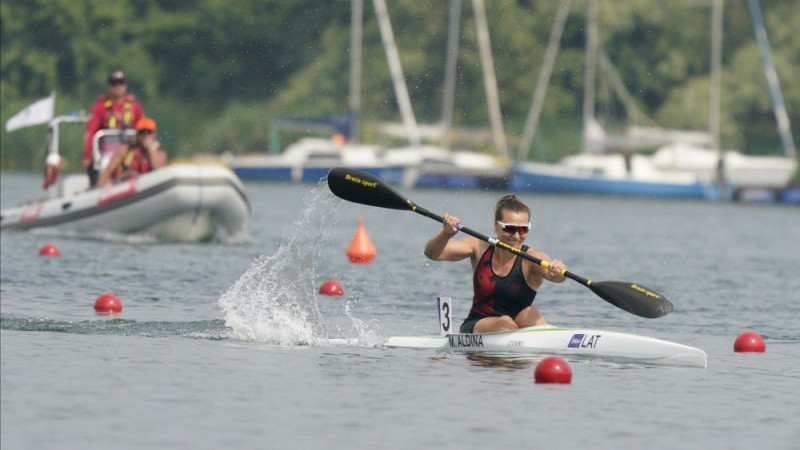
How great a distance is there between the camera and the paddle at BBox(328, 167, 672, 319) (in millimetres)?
13188

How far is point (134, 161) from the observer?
23.2 metres

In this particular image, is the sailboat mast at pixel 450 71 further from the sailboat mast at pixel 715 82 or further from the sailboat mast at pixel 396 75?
the sailboat mast at pixel 715 82

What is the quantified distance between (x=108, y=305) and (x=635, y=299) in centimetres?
500

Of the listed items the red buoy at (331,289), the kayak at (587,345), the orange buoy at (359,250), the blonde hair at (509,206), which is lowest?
the kayak at (587,345)

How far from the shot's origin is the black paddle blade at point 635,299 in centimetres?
1334

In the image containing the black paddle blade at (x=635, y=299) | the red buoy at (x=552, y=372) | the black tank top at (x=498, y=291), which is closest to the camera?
the red buoy at (x=552, y=372)

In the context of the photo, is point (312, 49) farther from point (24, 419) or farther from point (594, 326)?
point (24, 419)

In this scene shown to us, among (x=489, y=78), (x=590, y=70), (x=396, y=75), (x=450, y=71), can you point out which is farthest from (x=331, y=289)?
(x=450, y=71)

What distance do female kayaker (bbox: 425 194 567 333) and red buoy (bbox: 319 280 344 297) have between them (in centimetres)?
512

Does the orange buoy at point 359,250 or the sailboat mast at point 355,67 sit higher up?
the sailboat mast at point 355,67

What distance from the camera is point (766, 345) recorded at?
14727 mm

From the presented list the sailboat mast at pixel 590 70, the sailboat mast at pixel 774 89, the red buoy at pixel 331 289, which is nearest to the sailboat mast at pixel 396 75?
the sailboat mast at pixel 590 70

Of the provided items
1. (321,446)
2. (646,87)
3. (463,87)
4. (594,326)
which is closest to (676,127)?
(646,87)

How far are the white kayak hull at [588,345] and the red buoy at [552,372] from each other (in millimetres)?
1221
